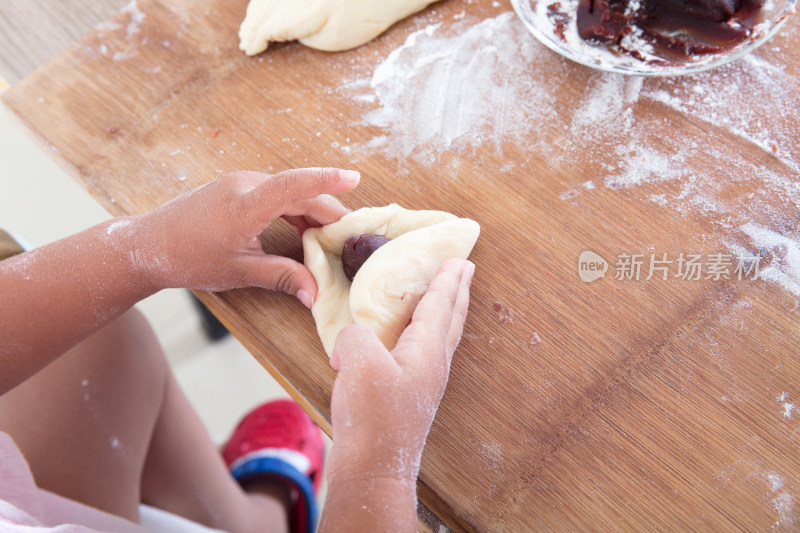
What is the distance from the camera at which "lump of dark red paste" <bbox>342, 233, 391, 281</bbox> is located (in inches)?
39.5

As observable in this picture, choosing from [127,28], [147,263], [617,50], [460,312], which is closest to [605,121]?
[617,50]

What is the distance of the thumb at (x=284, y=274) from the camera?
3.24ft

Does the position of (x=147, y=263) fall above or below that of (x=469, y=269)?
above

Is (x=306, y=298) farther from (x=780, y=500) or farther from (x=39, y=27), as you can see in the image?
(x=39, y=27)

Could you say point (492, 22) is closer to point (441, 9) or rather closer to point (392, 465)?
point (441, 9)

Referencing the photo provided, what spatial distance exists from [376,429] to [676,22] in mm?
1089

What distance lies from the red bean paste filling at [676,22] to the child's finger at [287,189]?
2.25ft

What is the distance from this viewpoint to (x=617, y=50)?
1.23 meters

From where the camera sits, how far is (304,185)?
3.03 feet

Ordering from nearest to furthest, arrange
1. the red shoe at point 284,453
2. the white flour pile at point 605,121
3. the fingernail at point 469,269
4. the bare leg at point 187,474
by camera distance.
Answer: the fingernail at point 469,269 < the white flour pile at point 605,121 < the bare leg at point 187,474 < the red shoe at point 284,453

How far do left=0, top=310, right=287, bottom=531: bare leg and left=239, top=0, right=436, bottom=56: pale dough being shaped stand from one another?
703 millimetres

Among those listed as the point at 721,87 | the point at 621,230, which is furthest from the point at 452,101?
the point at 721,87

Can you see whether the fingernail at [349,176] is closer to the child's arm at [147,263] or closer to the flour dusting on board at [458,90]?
the child's arm at [147,263]

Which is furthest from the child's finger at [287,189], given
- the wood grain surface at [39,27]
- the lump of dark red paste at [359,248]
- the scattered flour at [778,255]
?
the wood grain surface at [39,27]
